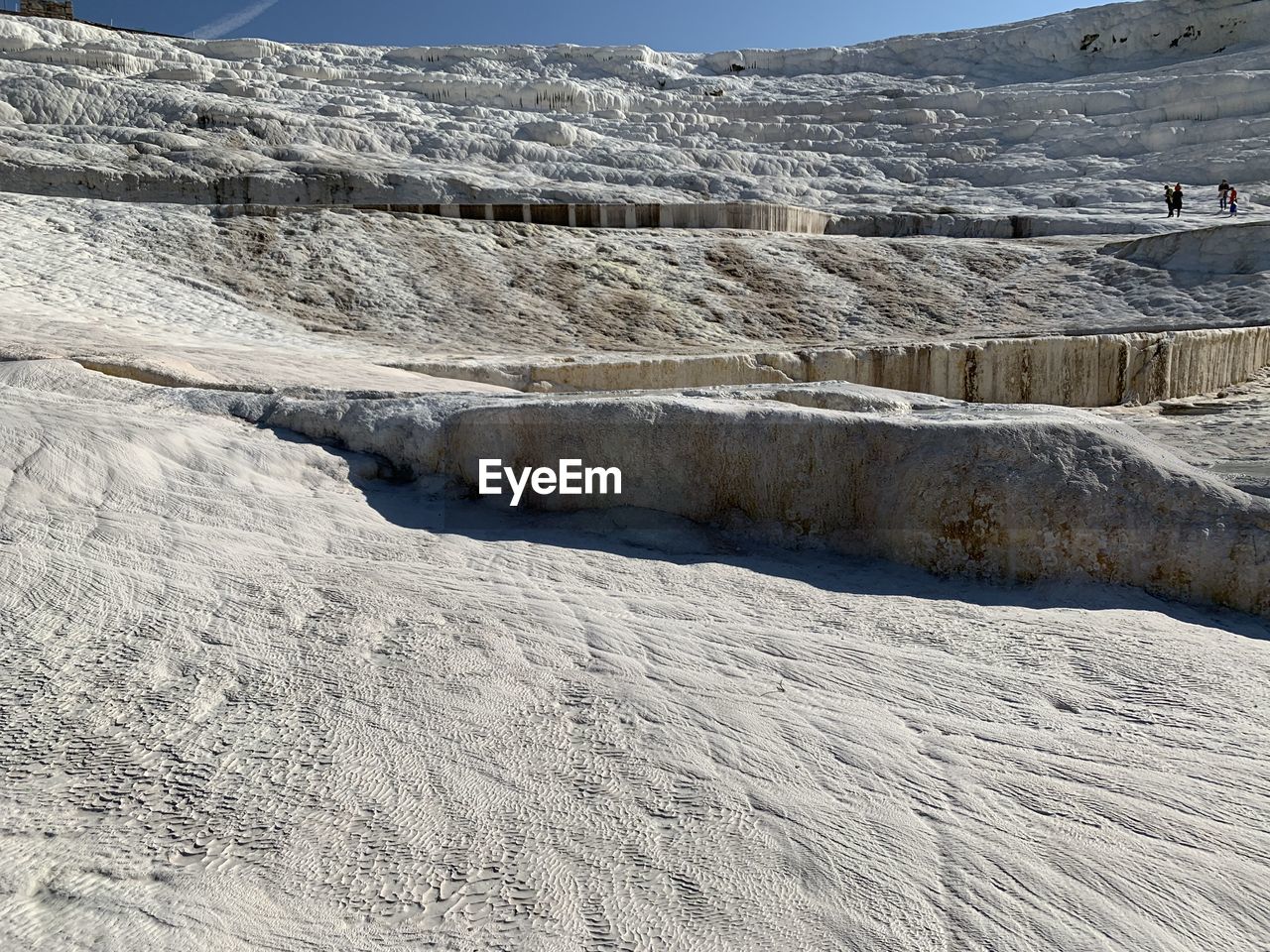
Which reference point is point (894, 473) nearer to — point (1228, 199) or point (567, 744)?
point (567, 744)

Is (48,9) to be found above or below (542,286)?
above

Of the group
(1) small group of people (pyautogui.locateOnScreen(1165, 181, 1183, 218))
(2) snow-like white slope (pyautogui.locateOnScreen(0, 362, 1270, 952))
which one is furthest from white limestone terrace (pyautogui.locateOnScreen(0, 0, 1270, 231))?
(2) snow-like white slope (pyautogui.locateOnScreen(0, 362, 1270, 952))

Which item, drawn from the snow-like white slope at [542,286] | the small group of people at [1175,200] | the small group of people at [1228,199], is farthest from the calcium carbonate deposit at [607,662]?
the small group of people at [1228,199]

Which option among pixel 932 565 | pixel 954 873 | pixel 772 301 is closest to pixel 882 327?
pixel 772 301

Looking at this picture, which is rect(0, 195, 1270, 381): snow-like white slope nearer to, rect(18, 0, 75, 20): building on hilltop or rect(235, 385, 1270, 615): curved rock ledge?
rect(235, 385, 1270, 615): curved rock ledge

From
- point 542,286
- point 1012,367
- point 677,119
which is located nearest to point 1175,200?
point 1012,367

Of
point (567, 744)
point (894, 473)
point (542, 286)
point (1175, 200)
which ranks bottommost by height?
point (567, 744)

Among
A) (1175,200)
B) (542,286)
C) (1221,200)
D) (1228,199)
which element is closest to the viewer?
(542,286)
